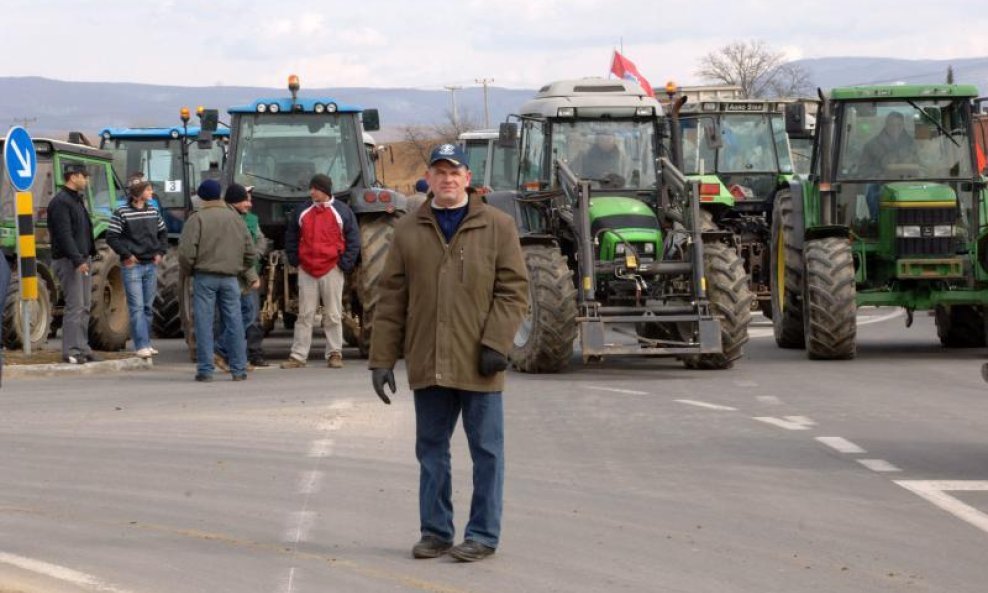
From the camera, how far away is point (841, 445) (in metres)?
13.1

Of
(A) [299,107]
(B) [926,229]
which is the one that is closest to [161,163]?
(A) [299,107]

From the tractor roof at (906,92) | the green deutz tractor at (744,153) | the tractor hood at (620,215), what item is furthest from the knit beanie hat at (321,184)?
the green deutz tractor at (744,153)

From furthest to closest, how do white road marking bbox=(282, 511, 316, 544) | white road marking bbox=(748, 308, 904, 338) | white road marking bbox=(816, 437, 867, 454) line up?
white road marking bbox=(748, 308, 904, 338)
white road marking bbox=(816, 437, 867, 454)
white road marking bbox=(282, 511, 316, 544)

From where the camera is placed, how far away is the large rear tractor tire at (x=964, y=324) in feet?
74.7

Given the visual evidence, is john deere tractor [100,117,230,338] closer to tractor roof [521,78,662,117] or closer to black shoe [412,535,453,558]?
tractor roof [521,78,662,117]

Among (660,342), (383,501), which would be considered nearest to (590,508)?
(383,501)

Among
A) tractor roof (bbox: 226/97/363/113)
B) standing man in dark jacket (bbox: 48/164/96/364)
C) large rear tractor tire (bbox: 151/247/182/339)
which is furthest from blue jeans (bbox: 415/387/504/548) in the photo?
large rear tractor tire (bbox: 151/247/182/339)

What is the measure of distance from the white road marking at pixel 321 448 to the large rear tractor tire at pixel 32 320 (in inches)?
370

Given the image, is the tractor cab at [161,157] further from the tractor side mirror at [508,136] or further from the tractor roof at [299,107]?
the tractor side mirror at [508,136]

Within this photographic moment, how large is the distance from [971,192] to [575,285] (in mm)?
4500

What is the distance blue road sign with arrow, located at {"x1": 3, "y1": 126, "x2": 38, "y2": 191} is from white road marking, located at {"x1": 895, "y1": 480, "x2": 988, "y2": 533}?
40.7 feet

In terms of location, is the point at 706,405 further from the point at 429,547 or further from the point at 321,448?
the point at 429,547

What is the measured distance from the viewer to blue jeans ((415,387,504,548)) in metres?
8.91

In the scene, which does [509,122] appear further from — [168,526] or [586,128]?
[168,526]
